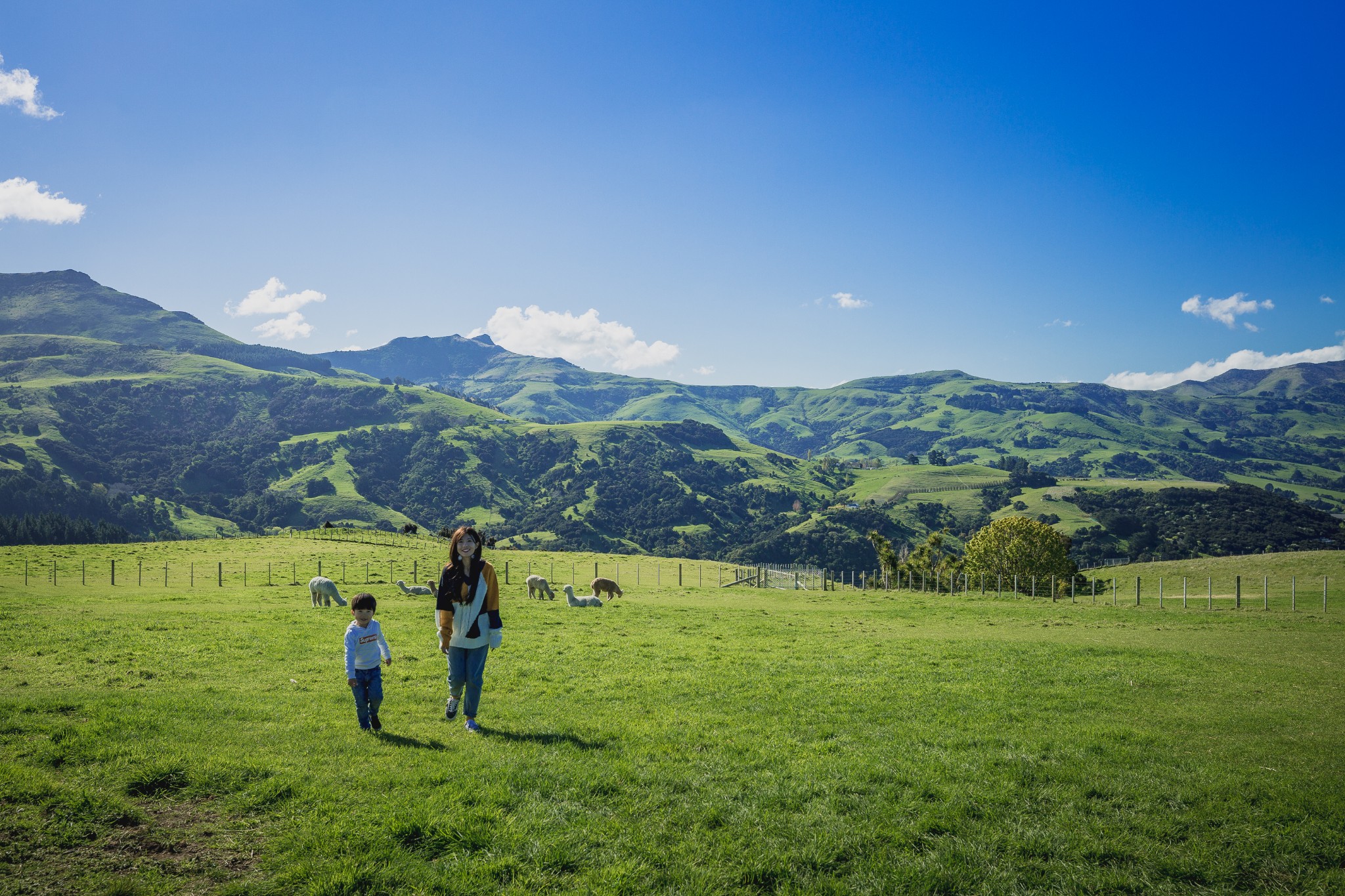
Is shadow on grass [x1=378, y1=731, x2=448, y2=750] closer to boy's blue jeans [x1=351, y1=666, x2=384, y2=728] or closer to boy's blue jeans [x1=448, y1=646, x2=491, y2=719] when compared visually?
boy's blue jeans [x1=351, y1=666, x2=384, y2=728]

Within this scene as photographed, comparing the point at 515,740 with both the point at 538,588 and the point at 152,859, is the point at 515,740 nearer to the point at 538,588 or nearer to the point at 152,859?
the point at 152,859

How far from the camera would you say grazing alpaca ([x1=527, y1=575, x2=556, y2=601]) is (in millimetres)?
39219

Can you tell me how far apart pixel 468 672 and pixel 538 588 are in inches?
1118

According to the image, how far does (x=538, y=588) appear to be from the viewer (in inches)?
1570

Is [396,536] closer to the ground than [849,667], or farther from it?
closer to the ground

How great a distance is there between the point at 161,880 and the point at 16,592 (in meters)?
42.1

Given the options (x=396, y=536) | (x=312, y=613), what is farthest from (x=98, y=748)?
(x=396, y=536)

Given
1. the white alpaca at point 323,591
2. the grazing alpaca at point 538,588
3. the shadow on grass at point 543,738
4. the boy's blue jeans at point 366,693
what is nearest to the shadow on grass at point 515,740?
the shadow on grass at point 543,738

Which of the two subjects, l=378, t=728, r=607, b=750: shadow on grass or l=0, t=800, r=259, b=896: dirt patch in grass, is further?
l=378, t=728, r=607, b=750: shadow on grass

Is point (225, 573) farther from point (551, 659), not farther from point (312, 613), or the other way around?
point (551, 659)

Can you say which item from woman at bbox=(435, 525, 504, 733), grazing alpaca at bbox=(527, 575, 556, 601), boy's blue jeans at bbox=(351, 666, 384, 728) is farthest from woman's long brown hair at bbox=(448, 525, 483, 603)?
grazing alpaca at bbox=(527, 575, 556, 601)

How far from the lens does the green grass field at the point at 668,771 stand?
7.54 metres

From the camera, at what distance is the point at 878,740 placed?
11805 millimetres

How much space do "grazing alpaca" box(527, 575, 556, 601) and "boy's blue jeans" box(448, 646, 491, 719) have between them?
26768mm
